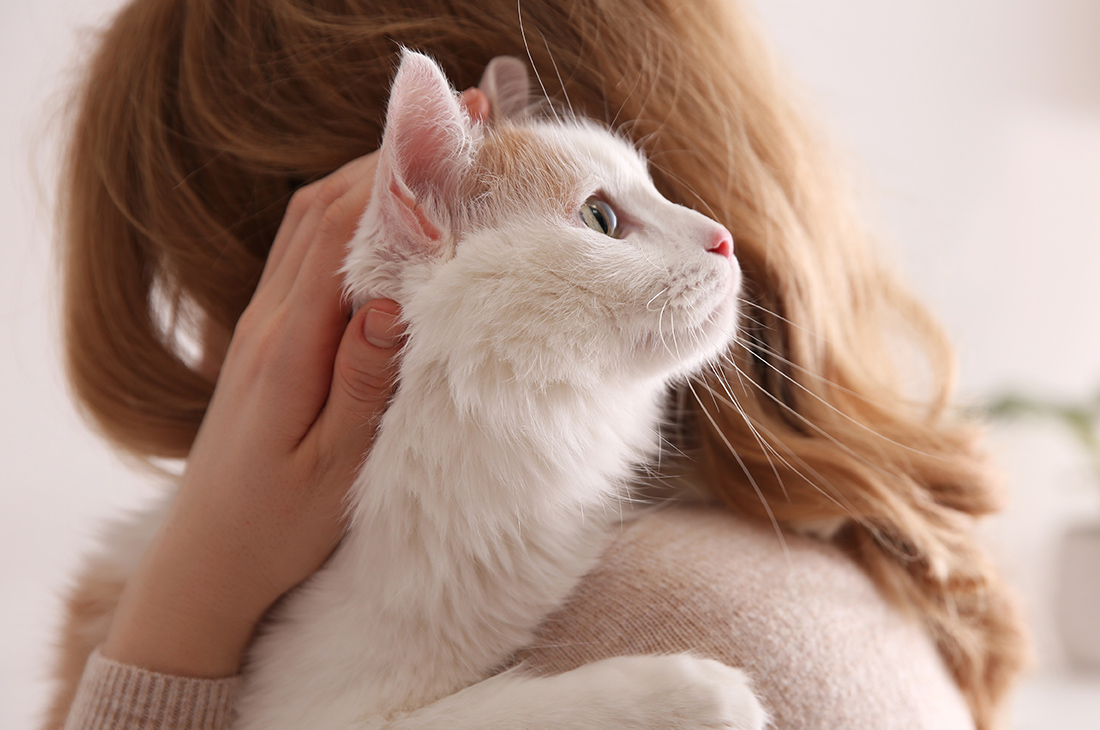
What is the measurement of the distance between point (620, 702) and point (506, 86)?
668 mm

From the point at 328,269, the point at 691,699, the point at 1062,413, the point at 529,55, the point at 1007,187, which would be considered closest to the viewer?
the point at 691,699

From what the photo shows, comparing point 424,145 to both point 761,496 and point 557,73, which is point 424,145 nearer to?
point 557,73

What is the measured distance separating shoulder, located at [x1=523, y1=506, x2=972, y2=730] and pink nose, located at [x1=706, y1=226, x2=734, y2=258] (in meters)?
0.31

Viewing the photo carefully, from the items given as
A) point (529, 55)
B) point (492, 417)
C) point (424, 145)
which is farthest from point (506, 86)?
point (492, 417)

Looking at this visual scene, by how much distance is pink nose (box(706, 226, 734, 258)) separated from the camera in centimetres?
71

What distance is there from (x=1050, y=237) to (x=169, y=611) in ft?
10.0

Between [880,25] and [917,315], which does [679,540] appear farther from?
[880,25]

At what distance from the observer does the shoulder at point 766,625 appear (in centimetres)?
67

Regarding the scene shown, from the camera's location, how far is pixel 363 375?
687 millimetres

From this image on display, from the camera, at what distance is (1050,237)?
107 inches

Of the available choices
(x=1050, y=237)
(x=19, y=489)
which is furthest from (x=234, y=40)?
→ (x=1050, y=237)

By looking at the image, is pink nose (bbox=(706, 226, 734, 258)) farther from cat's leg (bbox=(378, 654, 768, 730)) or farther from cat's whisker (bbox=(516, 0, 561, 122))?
cat's leg (bbox=(378, 654, 768, 730))

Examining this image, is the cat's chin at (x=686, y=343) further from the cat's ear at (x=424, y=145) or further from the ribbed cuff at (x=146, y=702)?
the ribbed cuff at (x=146, y=702)

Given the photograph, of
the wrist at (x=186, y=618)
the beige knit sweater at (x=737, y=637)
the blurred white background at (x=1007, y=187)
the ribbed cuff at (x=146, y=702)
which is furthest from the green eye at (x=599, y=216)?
the blurred white background at (x=1007, y=187)
